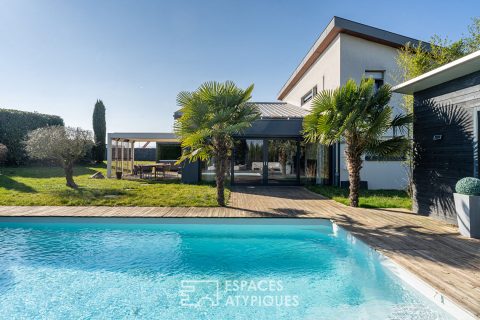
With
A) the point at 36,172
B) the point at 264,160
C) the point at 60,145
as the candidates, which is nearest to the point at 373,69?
the point at 264,160

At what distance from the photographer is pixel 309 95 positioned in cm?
1730

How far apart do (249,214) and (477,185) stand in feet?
16.5

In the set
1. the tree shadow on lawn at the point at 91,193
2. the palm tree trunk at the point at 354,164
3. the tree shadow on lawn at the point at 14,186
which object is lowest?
the tree shadow on lawn at the point at 91,193

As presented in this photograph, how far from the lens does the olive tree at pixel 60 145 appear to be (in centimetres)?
1231

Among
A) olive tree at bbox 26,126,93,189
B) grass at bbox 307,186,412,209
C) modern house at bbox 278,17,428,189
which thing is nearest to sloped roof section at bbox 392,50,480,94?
grass at bbox 307,186,412,209

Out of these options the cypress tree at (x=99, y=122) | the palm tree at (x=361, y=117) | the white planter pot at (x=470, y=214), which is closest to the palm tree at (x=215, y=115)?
the palm tree at (x=361, y=117)

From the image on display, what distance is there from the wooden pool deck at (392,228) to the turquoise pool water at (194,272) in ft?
1.01

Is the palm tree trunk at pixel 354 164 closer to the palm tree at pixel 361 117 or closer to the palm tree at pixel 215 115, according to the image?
the palm tree at pixel 361 117

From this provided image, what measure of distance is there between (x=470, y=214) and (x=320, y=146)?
8960 millimetres

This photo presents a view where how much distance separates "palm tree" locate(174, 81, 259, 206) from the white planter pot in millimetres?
5447

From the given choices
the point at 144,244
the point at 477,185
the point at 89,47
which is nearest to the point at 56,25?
the point at 89,47

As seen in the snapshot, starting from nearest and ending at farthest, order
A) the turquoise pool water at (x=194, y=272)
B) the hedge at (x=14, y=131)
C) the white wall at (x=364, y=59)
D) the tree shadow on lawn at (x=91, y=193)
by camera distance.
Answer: the turquoise pool water at (x=194, y=272) < the tree shadow on lawn at (x=91, y=193) < the white wall at (x=364, y=59) < the hedge at (x=14, y=131)

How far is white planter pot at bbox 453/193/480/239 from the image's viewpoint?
563 centimetres

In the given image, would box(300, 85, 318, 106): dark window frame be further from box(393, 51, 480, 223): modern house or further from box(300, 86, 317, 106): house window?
box(393, 51, 480, 223): modern house
